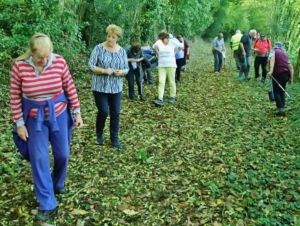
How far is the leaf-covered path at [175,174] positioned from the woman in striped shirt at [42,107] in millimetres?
653

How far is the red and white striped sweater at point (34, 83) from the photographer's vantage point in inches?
177

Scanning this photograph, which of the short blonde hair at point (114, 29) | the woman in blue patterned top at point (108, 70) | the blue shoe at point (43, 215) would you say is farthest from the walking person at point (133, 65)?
the blue shoe at point (43, 215)

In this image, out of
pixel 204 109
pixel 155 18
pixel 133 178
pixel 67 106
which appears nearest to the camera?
pixel 67 106

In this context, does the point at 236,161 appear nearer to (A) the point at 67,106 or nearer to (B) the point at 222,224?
(B) the point at 222,224

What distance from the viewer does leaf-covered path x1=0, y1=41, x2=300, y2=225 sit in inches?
212

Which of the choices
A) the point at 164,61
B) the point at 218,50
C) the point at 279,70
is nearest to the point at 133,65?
the point at 164,61

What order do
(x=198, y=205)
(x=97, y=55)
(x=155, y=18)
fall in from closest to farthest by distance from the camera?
1. (x=198, y=205)
2. (x=97, y=55)
3. (x=155, y=18)

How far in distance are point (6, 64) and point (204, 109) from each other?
17.6 ft

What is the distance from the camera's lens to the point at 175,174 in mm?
6820

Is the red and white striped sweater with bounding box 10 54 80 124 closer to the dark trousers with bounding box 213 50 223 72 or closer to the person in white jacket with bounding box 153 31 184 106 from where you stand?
the person in white jacket with bounding box 153 31 184 106

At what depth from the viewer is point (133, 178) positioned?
6512 millimetres

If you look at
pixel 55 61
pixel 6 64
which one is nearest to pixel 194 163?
pixel 55 61

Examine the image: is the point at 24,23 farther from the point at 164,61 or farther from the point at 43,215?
A: the point at 43,215

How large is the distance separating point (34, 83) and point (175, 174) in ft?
10.1
